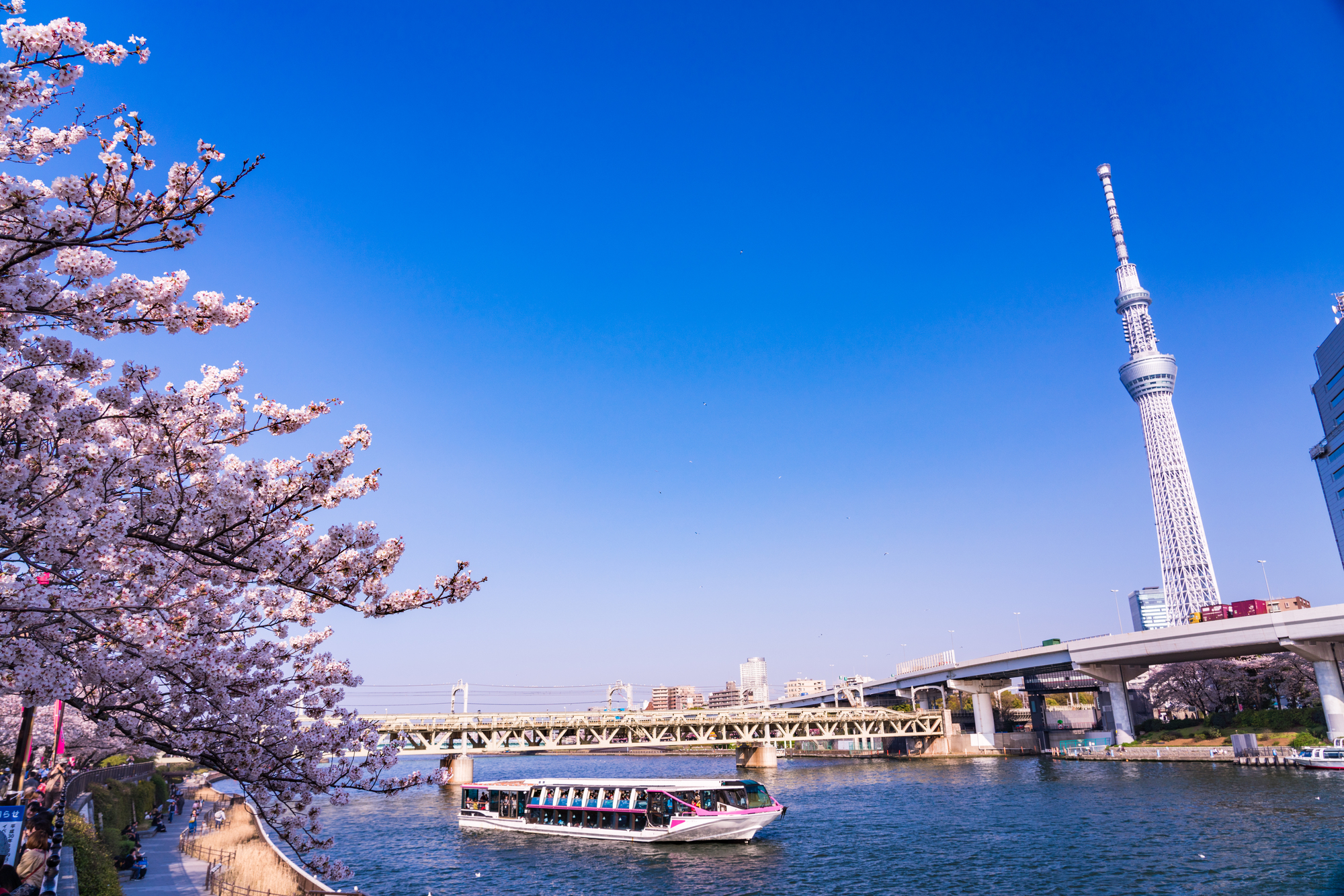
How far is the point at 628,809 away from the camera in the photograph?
47.3 m

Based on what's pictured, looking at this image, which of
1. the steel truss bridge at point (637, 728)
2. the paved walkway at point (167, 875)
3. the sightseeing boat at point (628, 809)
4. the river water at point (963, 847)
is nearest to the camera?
the paved walkway at point (167, 875)

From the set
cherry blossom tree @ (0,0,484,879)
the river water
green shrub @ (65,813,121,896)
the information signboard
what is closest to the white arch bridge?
the river water

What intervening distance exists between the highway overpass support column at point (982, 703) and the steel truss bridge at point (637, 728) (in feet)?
16.5

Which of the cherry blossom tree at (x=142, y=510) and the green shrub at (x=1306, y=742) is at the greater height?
the cherry blossom tree at (x=142, y=510)

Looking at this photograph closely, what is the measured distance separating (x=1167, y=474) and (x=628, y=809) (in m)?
151

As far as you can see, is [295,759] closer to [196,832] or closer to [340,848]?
[340,848]

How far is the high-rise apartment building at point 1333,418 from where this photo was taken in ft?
364

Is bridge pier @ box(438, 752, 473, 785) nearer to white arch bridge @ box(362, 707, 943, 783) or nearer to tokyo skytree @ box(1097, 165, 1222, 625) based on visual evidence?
white arch bridge @ box(362, 707, 943, 783)

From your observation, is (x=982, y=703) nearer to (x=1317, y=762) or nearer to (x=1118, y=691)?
(x=1118, y=691)

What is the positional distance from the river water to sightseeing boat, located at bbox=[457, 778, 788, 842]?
892 millimetres

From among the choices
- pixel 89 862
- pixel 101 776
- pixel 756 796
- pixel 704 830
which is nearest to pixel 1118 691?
pixel 756 796

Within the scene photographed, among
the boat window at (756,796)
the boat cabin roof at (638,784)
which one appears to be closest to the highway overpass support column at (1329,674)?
the boat window at (756,796)

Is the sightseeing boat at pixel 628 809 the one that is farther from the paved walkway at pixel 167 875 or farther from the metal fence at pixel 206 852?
the paved walkway at pixel 167 875

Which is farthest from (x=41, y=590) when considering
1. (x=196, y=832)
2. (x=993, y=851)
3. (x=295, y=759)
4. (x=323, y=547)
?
(x=196, y=832)
